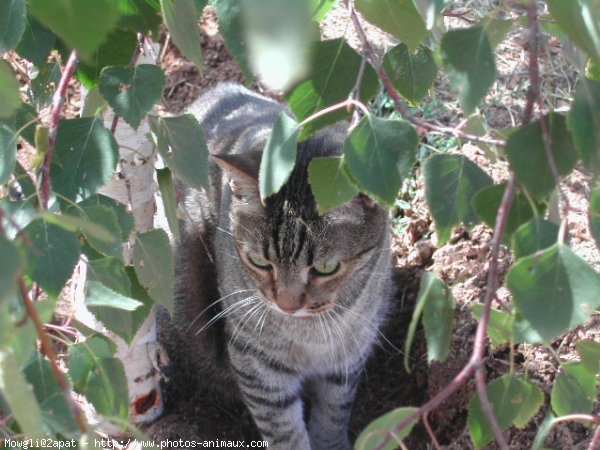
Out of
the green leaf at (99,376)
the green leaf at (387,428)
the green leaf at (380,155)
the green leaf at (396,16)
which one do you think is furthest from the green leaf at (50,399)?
the green leaf at (396,16)

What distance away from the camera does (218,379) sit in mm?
3129

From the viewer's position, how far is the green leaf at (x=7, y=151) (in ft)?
4.00

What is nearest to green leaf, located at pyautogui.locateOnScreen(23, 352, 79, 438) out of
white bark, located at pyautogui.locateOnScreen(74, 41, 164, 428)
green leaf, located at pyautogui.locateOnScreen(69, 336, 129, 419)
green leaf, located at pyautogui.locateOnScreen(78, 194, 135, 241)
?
green leaf, located at pyautogui.locateOnScreen(69, 336, 129, 419)

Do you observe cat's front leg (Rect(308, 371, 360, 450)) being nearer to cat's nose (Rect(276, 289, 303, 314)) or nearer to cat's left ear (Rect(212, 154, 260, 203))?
cat's nose (Rect(276, 289, 303, 314))

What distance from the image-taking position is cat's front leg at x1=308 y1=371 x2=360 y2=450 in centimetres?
286

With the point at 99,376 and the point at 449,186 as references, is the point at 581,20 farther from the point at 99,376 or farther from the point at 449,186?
the point at 99,376

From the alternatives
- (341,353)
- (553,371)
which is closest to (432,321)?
(553,371)

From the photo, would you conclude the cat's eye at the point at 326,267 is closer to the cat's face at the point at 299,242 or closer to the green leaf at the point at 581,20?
the cat's face at the point at 299,242

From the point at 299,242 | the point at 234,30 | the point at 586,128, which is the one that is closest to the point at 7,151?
the point at 234,30

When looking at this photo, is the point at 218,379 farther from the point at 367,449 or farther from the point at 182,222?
the point at 367,449

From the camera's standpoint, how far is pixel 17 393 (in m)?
0.83

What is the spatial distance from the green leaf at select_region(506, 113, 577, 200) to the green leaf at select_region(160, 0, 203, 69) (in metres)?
0.51

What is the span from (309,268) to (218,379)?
1.01 m

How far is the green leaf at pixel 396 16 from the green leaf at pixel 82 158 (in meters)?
0.47
